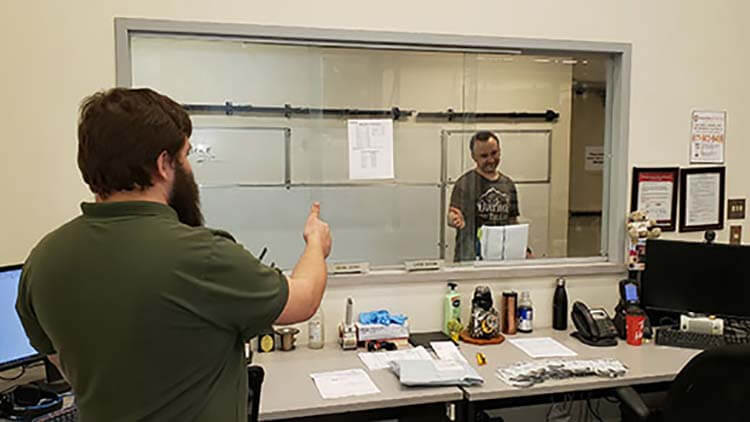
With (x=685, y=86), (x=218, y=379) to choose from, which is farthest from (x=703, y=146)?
(x=218, y=379)

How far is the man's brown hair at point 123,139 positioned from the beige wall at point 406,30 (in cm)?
141

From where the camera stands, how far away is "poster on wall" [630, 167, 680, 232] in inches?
121

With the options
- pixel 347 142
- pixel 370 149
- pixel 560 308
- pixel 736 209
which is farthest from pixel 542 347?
pixel 736 209

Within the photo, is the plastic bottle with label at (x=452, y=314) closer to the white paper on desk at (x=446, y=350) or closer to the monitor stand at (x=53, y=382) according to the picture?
the white paper on desk at (x=446, y=350)

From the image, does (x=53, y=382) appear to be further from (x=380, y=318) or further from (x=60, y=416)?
(x=380, y=318)

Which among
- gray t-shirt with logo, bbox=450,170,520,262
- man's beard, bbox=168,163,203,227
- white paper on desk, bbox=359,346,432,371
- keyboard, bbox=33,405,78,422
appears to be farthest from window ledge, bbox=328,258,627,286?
man's beard, bbox=168,163,203,227

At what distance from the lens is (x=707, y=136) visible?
124 inches

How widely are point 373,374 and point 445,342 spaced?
0.46m

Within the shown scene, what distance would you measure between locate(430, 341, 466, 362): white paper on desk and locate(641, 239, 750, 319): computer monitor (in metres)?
1.01

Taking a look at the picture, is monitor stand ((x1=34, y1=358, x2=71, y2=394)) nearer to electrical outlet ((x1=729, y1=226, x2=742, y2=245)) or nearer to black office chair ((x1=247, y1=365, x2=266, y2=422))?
black office chair ((x1=247, y1=365, x2=266, y2=422))

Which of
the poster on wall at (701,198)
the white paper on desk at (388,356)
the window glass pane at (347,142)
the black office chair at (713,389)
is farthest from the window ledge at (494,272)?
the black office chair at (713,389)

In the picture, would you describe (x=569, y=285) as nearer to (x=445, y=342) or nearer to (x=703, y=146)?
(x=445, y=342)

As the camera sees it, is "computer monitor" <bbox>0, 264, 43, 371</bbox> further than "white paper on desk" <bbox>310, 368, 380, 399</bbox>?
No

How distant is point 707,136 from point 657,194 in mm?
404
